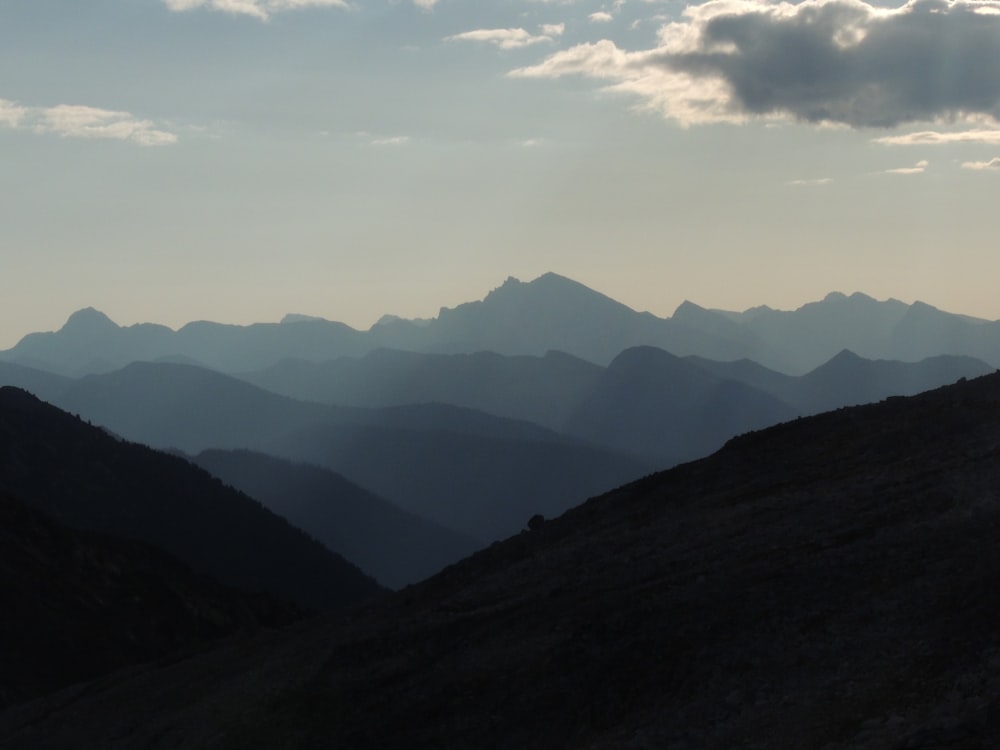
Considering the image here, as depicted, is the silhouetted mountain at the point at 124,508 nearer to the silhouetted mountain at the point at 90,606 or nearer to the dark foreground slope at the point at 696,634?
the silhouetted mountain at the point at 90,606

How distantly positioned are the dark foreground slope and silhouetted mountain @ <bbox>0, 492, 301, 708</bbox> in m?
29.7

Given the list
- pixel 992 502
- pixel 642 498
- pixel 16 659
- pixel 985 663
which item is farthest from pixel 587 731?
pixel 16 659

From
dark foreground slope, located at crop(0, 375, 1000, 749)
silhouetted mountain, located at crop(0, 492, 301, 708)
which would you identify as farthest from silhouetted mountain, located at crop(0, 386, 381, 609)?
dark foreground slope, located at crop(0, 375, 1000, 749)

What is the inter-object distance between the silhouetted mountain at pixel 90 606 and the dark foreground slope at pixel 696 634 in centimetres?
2965

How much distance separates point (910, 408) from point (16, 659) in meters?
52.7

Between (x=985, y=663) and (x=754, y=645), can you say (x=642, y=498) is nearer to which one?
(x=754, y=645)

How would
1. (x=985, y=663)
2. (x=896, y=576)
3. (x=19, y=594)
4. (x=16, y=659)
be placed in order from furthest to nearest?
1. (x=19, y=594)
2. (x=16, y=659)
3. (x=896, y=576)
4. (x=985, y=663)

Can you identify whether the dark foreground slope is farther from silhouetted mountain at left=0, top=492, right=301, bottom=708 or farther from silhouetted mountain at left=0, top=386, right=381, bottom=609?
silhouetted mountain at left=0, top=386, right=381, bottom=609

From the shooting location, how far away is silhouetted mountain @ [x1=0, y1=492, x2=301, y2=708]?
223 feet

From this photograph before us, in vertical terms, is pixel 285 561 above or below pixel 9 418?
below

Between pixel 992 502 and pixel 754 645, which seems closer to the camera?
pixel 754 645

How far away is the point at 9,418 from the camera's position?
19100 cm

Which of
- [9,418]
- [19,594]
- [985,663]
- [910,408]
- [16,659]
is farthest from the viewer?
[9,418]

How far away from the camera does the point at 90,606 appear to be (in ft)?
279
